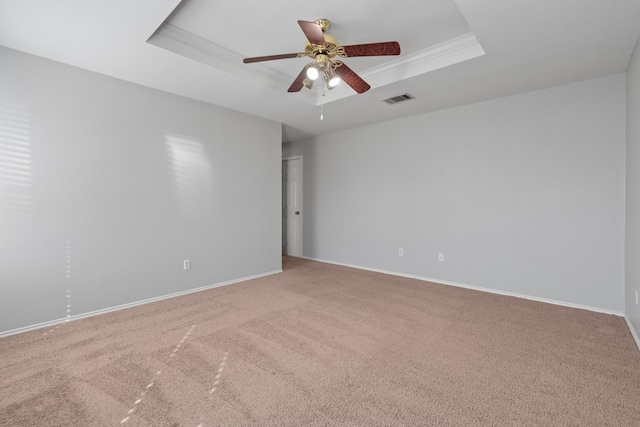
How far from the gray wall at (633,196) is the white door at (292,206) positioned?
4671 millimetres

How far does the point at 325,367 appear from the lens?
81.6 inches

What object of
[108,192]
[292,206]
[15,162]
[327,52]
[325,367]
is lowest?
[325,367]

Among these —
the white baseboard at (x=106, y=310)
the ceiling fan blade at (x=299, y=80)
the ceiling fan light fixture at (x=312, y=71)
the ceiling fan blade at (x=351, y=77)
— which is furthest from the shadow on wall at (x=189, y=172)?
the ceiling fan blade at (x=351, y=77)

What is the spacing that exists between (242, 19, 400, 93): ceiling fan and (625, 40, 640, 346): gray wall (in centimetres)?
208

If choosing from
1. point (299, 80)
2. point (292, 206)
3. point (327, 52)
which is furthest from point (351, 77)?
point (292, 206)

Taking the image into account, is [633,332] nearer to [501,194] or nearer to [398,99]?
[501,194]

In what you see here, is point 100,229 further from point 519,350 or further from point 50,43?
point 519,350

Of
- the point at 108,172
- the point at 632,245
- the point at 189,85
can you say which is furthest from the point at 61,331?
the point at 632,245

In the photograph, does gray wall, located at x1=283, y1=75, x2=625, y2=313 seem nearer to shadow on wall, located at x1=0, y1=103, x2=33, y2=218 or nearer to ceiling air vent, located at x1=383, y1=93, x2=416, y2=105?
ceiling air vent, located at x1=383, y1=93, x2=416, y2=105

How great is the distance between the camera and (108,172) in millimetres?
3123

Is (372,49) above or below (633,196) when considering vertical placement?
above

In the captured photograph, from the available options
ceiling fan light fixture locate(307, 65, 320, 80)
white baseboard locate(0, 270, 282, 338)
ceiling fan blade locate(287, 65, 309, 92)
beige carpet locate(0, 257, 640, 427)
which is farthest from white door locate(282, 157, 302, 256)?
ceiling fan light fixture locate(307, 65, 320, 80)

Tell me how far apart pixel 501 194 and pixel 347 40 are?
263 centimetres

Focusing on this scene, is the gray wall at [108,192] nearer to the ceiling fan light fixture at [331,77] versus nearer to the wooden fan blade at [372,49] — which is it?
the ceiling fan light fixture at [331,77]
